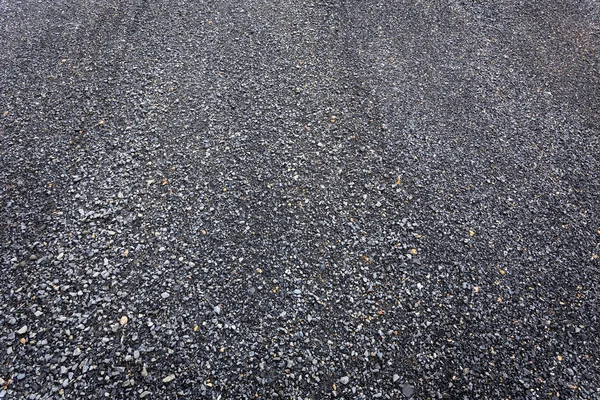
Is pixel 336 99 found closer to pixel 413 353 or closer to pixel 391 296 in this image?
pixel 391 296

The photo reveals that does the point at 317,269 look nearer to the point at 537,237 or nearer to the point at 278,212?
the point at 278,212

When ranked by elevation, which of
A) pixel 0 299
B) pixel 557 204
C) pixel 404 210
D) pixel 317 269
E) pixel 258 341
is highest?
pixel 557 204

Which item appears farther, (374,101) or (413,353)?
(374,101)

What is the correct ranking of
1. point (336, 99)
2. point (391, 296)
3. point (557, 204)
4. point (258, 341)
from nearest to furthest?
1. point (258, 341)
2. point (391, 296)
3. point (557, 204)
4. point (336, 99)

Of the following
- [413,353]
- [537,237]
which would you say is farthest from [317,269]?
[537,237]

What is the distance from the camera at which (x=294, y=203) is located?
324 cm

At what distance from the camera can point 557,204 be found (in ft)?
11.0

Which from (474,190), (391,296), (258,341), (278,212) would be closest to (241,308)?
(258,341)

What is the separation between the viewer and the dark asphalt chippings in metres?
2.47

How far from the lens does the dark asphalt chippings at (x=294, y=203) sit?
2.47 m

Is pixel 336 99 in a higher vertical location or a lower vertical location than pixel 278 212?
higher

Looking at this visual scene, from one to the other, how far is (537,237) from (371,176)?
1.41 metres

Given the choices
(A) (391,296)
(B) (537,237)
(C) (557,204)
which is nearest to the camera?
(A) (391,296)

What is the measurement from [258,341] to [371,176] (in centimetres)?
170
